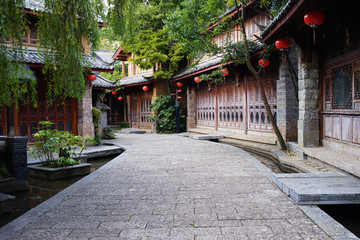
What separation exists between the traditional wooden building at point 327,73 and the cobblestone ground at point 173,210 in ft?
5.75

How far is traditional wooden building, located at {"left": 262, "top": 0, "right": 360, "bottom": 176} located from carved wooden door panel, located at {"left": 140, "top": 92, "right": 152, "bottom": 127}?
13073mm

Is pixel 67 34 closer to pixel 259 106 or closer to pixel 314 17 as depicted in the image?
pixel 314 17

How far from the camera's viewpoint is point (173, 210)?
12.4 feet

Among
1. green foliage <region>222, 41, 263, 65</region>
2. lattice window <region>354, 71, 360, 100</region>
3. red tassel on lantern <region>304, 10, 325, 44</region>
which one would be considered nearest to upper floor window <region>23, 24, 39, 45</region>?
green foliage <region>222, 41, 263, 65</region>

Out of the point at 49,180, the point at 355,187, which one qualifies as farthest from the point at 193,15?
the point at 355,187

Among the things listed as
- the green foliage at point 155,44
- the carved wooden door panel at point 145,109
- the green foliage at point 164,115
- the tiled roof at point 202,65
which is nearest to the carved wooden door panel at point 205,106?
the tiled roof at point 202,65

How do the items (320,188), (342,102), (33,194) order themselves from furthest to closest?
(342,102) < (33,194) < (320,188)

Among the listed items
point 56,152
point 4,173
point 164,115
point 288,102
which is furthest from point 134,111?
point 4,173

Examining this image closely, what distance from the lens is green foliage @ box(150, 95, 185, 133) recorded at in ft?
56.4

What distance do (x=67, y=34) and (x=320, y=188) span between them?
412 centimetres

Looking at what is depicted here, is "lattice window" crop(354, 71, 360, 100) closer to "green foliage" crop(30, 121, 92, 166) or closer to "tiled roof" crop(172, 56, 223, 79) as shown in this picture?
"green foliage" crop(30, 121, 92, 166)

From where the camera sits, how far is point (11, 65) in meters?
4.38

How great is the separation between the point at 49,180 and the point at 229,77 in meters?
8.53

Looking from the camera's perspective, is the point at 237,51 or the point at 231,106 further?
the point at 231,106
